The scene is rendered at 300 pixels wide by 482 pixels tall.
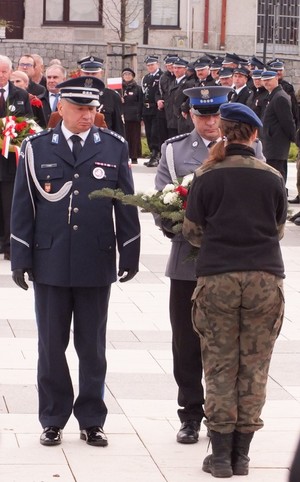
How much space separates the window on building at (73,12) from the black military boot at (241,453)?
35048 millimetres

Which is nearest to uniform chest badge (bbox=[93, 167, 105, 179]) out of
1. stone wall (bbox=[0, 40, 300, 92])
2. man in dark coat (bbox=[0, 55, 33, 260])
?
man in dark coat (bbox=[0, 55, 33, 260])

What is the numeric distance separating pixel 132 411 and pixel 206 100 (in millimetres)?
1792

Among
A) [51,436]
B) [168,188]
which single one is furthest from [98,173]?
[51,436]

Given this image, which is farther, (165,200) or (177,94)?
(177,94)

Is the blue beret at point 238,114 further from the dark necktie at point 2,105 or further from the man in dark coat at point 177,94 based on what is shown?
the man in dark coat at point 177,94

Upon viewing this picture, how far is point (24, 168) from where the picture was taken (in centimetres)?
704

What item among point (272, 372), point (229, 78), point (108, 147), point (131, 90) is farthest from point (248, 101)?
point (108, 147)

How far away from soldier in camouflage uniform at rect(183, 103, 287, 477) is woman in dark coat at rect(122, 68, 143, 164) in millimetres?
19069

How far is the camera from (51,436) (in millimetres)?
6977

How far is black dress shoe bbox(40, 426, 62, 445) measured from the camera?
6945mm

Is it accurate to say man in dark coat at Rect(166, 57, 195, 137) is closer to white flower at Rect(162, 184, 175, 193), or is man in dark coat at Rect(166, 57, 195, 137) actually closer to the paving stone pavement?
the paving stone pavement

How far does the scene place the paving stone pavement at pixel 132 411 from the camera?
258 inches

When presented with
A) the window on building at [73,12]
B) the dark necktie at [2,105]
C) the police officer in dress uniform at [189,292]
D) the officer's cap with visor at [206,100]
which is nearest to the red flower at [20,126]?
the dark necktie at [2,105]

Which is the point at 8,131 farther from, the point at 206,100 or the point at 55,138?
the point at 206,100
